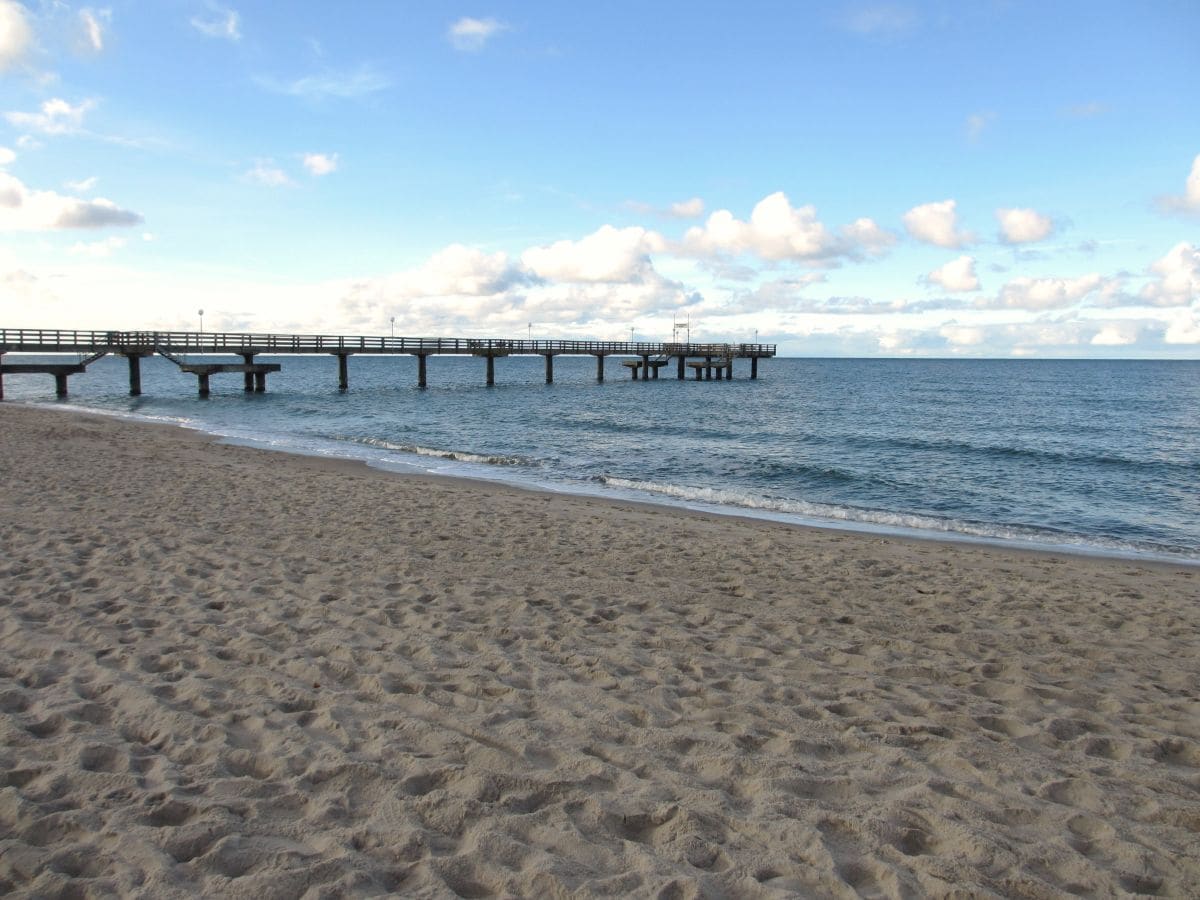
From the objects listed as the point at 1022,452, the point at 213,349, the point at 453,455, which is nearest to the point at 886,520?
the point at 453,455

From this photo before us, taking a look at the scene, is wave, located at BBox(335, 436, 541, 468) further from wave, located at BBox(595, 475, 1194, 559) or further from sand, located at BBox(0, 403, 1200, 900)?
sand, located at BBox(0, 403, 1200, 900)

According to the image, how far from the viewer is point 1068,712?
17.2 feet

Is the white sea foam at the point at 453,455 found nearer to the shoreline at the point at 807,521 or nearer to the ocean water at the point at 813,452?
the ocean water at the point at 813,452

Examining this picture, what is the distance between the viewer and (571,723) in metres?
4.67

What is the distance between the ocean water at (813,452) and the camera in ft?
50.7

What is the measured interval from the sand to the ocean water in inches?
242

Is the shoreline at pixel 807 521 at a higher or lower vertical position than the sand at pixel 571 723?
lower

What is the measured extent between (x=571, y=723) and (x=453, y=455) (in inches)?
724

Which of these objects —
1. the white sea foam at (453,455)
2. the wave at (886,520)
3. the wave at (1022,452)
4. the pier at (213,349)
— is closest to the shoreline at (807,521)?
the wave at (886,520)

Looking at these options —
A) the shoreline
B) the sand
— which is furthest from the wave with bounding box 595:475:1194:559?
the sand

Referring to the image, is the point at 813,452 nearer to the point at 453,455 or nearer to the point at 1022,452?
the point at 1022,452

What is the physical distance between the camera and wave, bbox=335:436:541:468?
70.2 ft

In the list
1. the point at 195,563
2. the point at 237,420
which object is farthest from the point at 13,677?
the point at 237,420

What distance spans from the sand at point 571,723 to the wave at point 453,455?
1182 cm
